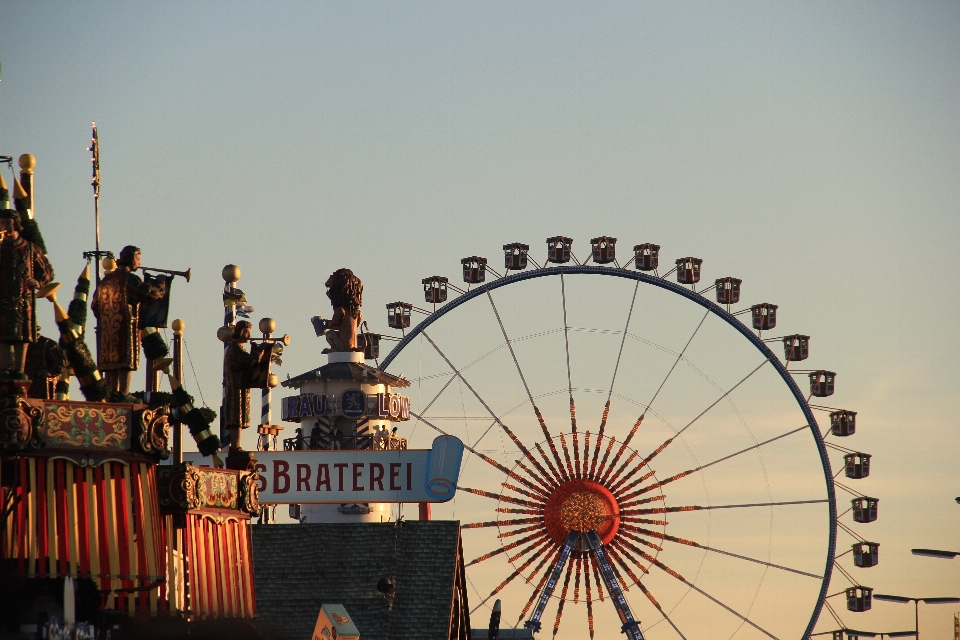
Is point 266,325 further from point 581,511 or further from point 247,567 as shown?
point 581,511

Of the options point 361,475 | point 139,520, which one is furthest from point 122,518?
point 361,475

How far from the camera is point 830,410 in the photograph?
6319 centimetres

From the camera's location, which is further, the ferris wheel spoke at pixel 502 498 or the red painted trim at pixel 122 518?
the ferris wheel spoke at pixel 502 498

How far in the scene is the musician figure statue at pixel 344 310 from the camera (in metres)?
61.4

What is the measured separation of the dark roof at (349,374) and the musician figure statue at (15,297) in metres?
32.7

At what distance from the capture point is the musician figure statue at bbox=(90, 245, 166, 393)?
3122cm

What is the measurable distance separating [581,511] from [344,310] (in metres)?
9.35

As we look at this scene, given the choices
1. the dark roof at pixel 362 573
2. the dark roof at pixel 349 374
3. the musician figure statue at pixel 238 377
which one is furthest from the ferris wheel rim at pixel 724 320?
the musician figure statue at pixel 238 377

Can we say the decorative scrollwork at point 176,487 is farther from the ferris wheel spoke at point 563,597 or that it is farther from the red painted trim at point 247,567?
the ferris wheel spoke at point 563,597

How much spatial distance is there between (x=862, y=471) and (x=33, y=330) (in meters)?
39.5

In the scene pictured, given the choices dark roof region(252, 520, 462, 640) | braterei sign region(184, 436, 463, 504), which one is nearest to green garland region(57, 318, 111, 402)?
dark roof region(252, 520, 462, 640)

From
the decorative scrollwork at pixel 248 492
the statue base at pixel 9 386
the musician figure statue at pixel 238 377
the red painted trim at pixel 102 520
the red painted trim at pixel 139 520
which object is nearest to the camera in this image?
the statue base at pixel 9 386

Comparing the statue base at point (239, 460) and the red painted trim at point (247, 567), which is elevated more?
the statue base at point (239, 460)

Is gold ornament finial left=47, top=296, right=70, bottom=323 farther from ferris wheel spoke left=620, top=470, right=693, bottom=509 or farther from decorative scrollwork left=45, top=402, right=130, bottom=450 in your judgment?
ferris wheel spoke left=620, top=470, right=693, bottom=509
